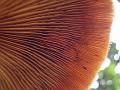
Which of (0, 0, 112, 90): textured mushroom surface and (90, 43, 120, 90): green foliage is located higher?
(0, 0, 112, 90): textured mushroom surface

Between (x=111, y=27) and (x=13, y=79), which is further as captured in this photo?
(x=13, y=79)

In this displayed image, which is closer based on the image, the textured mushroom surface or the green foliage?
the textured mushroom surface

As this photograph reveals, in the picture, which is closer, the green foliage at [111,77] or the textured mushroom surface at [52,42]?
the textured mushroom surface at [52,42]

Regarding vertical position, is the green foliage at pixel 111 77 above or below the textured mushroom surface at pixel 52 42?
below

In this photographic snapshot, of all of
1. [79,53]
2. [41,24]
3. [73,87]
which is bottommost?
[73,87]

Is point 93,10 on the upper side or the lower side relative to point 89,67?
upper

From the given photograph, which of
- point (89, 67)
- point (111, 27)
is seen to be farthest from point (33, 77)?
point (111, 27)

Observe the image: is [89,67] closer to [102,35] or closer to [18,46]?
[102,35]

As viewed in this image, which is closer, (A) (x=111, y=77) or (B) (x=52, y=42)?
(B) (x=52, y=42)
